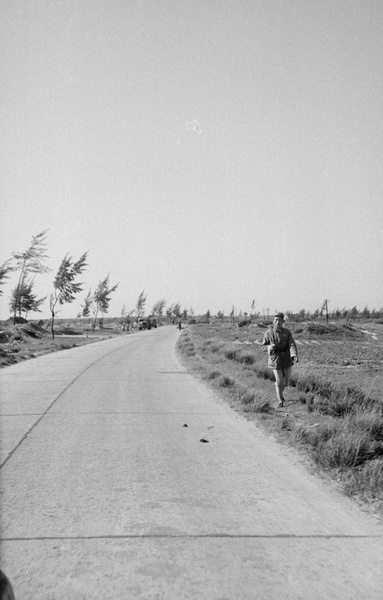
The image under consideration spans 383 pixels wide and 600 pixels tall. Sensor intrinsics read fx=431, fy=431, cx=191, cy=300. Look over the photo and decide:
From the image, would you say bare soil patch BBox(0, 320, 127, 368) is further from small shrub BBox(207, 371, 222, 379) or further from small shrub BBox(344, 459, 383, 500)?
small shrub BBox(344, 459, 383, 500)

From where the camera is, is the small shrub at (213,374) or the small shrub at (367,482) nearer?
the small shrub at (367,482)

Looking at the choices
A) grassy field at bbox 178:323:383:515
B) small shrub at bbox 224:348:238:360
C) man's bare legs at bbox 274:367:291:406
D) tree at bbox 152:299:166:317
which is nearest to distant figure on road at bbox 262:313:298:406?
man's bare legs at bbox 274:367:291:406

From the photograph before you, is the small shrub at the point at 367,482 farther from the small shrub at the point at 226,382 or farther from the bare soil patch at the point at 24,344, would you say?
the bare soil patch at the point at 24,344

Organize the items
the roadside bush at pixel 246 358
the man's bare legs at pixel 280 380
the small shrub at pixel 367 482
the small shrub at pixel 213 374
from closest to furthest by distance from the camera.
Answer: the small shrub at pixel 367 482
the man's bare legs at pixel 280 380
the small shrub at pixel 213 374
the roadside bush at pixel 246 358

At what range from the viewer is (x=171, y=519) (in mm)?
3500

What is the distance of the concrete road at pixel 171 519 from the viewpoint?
2650 millimetres

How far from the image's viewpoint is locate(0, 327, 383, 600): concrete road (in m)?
2.65

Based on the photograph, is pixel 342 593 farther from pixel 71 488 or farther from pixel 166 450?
pixel 166 450

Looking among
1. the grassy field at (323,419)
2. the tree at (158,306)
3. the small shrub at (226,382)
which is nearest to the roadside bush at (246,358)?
the grassy field at (323,419)

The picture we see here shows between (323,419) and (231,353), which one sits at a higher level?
(231,353)

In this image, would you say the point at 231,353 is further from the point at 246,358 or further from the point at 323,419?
the point at 323,419

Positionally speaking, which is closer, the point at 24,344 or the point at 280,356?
the point at 280,356

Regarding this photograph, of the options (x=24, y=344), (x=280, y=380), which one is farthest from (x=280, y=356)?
(x=24, y=344)

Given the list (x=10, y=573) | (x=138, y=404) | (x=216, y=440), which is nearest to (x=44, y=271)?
(x=138, y=404)
